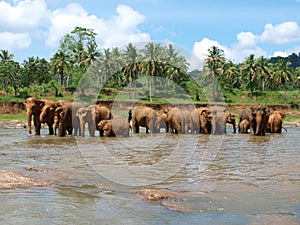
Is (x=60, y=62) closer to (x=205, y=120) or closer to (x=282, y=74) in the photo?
(x=282, y=74)

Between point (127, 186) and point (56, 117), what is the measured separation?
15.7 m

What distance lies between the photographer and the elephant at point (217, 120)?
85.9 ft

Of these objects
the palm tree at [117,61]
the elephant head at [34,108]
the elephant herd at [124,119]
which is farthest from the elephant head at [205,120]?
the palm tree at [117,61]

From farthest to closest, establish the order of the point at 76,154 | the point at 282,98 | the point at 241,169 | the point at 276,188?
the point at 282,98, the point at 76,154, the point at 241,169, the point at 276,188

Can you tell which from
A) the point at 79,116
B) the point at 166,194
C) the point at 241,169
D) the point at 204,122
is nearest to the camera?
the point at 166,194

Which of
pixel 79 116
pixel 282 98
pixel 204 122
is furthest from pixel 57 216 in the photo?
pixel 282 98

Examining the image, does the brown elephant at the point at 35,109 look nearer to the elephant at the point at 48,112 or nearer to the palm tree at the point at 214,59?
the elephant at the point at 48,112

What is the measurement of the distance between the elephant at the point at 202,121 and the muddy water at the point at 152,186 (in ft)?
34.3

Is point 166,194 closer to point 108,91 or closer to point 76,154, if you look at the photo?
point 76,154

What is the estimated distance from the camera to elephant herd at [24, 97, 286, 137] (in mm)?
23125

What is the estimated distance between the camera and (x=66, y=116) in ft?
76.8

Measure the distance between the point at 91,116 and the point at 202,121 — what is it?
6824 mm

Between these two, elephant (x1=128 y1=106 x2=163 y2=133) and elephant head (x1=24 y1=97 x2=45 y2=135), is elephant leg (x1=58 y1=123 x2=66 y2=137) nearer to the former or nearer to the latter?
elephant head (x1=24 y1=97 x2=45 y2=135)

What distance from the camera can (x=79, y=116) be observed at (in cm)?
2322
